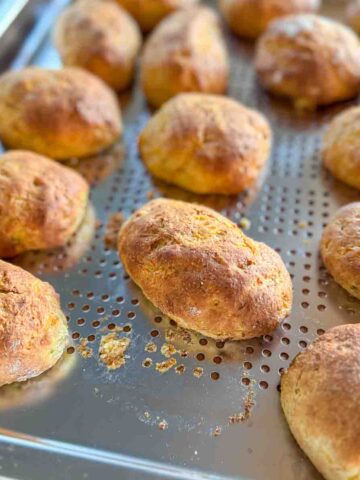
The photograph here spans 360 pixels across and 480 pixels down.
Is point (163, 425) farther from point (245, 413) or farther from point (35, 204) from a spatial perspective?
point (35, 204)

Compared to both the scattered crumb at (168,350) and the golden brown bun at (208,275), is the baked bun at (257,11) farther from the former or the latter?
the scattered crumb at (168,350)

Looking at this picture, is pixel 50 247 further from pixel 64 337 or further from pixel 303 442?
pixel 303 442

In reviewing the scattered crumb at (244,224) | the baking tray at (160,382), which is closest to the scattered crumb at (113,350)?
the baking tray at (160,382)

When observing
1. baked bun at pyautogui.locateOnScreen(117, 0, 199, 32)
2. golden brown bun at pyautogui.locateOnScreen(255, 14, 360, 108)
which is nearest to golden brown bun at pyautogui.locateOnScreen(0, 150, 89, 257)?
golden brown bun at pyautogui.locateOnScreen(255, 14, 360, 108)

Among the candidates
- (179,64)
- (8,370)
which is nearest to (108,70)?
(179,64)

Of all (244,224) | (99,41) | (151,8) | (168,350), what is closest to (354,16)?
(151,8)
